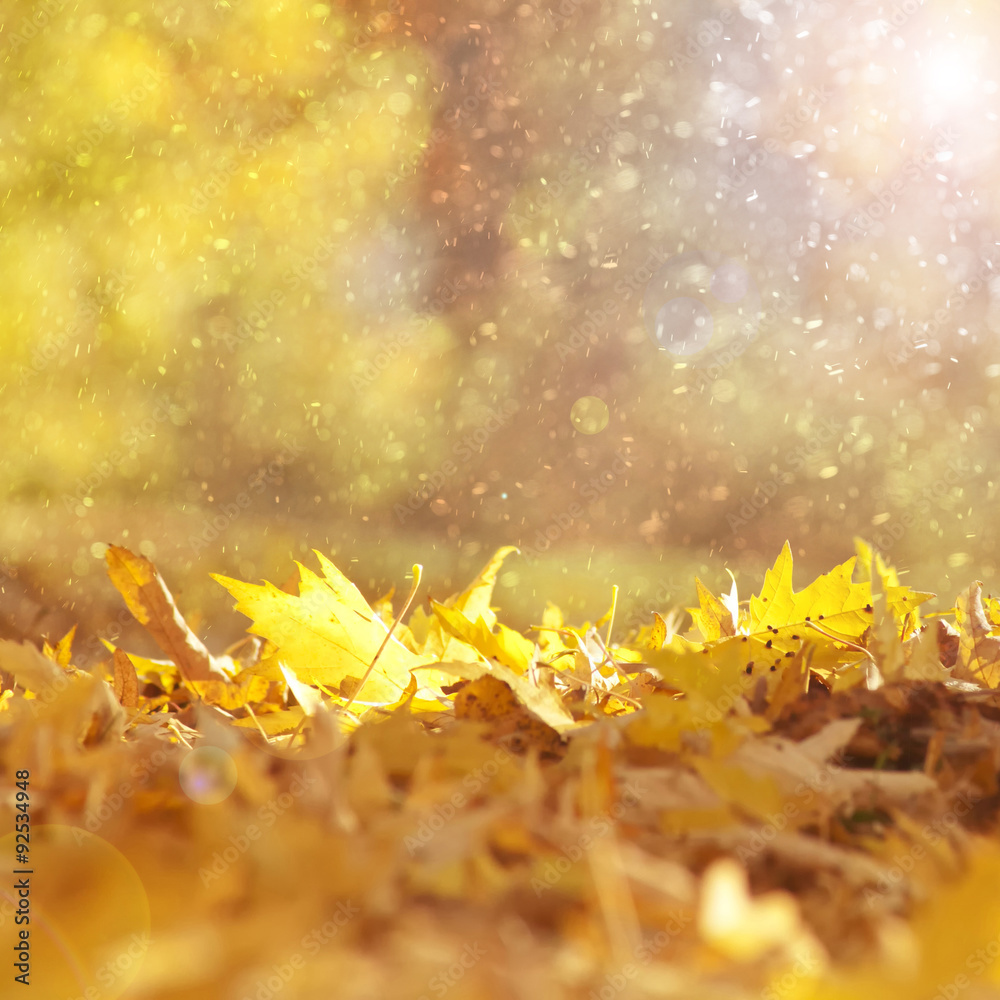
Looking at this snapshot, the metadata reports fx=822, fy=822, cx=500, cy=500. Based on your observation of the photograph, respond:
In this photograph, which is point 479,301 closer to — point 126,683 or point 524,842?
point 126,683

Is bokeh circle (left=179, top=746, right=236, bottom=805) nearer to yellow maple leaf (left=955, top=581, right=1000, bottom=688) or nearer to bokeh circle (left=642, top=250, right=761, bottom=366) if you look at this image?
yellow maple leaf (left=955, top=581, right=1000, bottom=688)

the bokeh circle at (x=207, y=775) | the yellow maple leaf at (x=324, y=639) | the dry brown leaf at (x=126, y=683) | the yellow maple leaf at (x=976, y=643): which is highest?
the bokeh circle at (x=207, y=775)

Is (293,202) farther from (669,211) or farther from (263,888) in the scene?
(263,888)

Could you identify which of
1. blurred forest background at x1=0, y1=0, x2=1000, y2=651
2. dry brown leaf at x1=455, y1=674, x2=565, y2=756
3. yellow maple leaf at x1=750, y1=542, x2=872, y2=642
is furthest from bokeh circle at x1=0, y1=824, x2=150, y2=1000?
blurred forest background at x1=0, y1=0, x2=1000, y2=651

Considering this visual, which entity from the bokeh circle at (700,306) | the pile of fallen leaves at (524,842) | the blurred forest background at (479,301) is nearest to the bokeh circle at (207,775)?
the pile of fallen leaves at (524,842)

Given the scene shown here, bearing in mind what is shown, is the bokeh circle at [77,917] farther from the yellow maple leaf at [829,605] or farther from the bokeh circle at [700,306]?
the bokeh circle at [700,306]

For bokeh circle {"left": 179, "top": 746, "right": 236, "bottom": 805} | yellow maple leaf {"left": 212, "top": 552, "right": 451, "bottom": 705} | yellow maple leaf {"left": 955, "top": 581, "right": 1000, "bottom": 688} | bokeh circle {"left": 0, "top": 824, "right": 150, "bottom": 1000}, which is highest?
bokeh circle {"left": 0, "top": 824, "right": 150, "bottom": 1000}

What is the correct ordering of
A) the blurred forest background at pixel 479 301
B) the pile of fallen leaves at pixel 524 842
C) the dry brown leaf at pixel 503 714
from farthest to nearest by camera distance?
the blurred forest background at pixel 479 301
the dry brown leaf at pixel 503 714
the pile of fallen leaves at pixel 524 842

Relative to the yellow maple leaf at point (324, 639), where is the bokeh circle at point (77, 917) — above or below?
above

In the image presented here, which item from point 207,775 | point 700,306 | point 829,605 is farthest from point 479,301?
point 207,775
